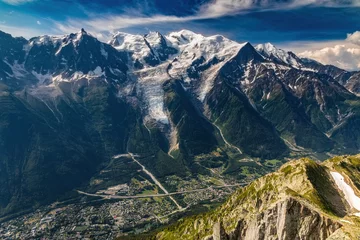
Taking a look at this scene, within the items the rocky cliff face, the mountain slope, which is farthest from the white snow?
the rocky cliff face

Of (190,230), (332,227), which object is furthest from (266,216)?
(190,230)

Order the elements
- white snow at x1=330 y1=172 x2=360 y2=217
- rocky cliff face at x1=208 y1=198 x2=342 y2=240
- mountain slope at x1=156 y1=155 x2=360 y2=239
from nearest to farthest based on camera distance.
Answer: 1. rocky cliff face at x1=208 y1=198 x2=342 y2=240
2. mountain slope at x1=156 y1=155 x2=360 y2=239
3. white snow at x1=330 y1=172 x2=360 y2=217

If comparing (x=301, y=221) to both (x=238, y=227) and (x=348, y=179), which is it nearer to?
(x=238, y=227)

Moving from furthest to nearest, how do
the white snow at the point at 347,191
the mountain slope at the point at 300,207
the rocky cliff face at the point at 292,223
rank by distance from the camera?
1. the white snow at the point at 347,191
2. the mountain slope at the point at 300,207
3. the rocky cliff face at the point at 292,223

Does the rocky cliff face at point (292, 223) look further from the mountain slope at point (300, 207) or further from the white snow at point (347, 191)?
the white snow at point (347, 191)

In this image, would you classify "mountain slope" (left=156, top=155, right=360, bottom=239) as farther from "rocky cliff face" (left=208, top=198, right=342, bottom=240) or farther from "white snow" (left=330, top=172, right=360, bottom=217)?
"white snow" (left=330, top=172, right=360, bottom=217)

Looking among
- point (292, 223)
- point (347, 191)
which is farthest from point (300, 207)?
point (347, 191)

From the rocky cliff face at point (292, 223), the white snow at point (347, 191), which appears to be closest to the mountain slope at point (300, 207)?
the rocky cliff face at point (292, 223)
